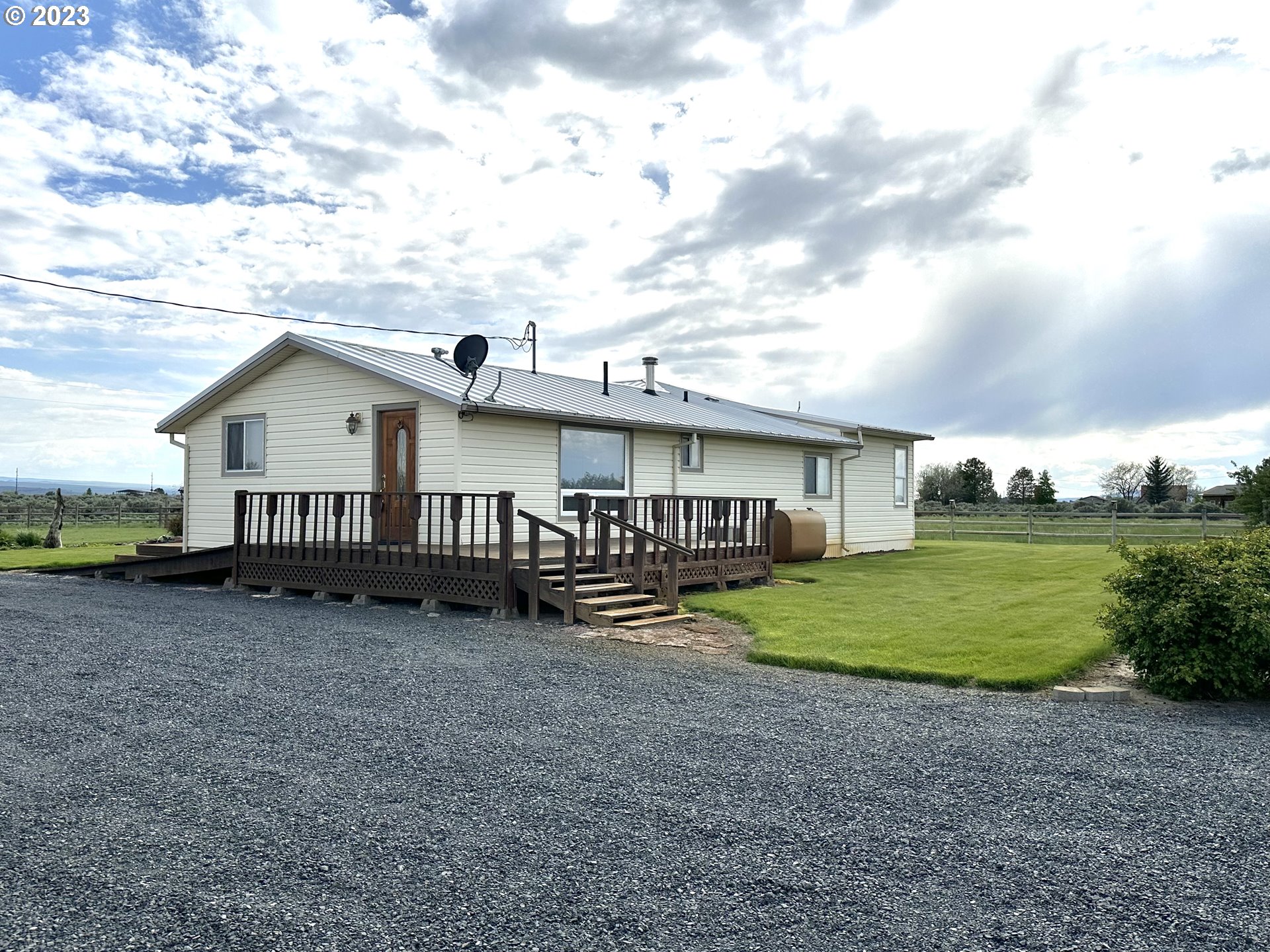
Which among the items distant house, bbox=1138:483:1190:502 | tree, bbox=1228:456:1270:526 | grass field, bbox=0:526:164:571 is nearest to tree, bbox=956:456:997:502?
distant house, bbox=1138:483:1190:502

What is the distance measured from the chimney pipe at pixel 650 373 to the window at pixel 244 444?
27.9 feet

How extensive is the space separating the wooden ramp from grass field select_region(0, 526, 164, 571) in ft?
6.59

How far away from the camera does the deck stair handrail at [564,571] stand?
9.96 m

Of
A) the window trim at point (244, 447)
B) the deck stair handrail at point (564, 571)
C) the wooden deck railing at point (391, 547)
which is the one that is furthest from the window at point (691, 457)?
the window trim at point (244, 447)

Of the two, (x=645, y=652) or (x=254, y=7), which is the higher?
(x=254, y=7)

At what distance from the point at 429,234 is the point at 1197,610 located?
1436cm

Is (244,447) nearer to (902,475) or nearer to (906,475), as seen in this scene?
(902,475)

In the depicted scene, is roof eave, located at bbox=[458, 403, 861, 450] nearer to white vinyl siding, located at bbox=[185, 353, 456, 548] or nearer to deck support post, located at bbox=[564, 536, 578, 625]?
white vinyl siding, located at bbox=[185, 353, 456, 548]

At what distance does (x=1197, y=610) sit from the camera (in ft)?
21.4

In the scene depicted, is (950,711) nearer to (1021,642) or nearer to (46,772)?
(1021,642)

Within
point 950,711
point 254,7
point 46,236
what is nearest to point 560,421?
point 254,7

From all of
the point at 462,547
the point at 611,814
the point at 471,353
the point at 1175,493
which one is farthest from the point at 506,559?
the point at 1175,493

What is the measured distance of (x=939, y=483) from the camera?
61.8 m

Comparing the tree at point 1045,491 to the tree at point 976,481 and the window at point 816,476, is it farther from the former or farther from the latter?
the window at point 816,476
